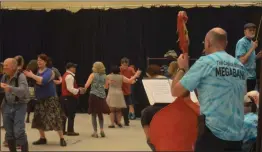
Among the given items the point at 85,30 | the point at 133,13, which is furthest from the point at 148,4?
the point at 85,30

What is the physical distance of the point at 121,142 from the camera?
7562mm

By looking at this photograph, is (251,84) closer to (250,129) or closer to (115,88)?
(250,129)

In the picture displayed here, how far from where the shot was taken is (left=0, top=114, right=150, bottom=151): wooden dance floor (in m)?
7.04

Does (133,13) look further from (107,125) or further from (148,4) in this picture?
(107,125)

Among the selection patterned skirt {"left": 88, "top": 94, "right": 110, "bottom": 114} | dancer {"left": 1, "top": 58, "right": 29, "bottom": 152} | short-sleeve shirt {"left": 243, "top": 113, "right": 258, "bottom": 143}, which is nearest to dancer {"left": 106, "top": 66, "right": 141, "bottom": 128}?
patterned skirt {"left": 88, "top": 94, "right": 110, "bottom": 114}

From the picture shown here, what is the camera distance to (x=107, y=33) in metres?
12.1

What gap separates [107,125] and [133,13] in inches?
144

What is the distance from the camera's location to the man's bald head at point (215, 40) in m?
2.79

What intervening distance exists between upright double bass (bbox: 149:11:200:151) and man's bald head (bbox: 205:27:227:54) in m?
0.40

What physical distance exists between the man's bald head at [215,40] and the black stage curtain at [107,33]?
8.76 meters

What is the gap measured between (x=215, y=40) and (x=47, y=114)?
15.1ft

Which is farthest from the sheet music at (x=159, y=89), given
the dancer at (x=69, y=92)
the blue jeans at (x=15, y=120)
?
the dancer at (x=69, y=92)

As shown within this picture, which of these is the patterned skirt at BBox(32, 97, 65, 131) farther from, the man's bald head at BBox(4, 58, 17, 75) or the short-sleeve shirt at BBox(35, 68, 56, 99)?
the man's bald head at BBox(4, 58, 17, 75)

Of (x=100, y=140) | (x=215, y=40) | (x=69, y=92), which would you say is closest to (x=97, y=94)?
(x=69, y=92)
